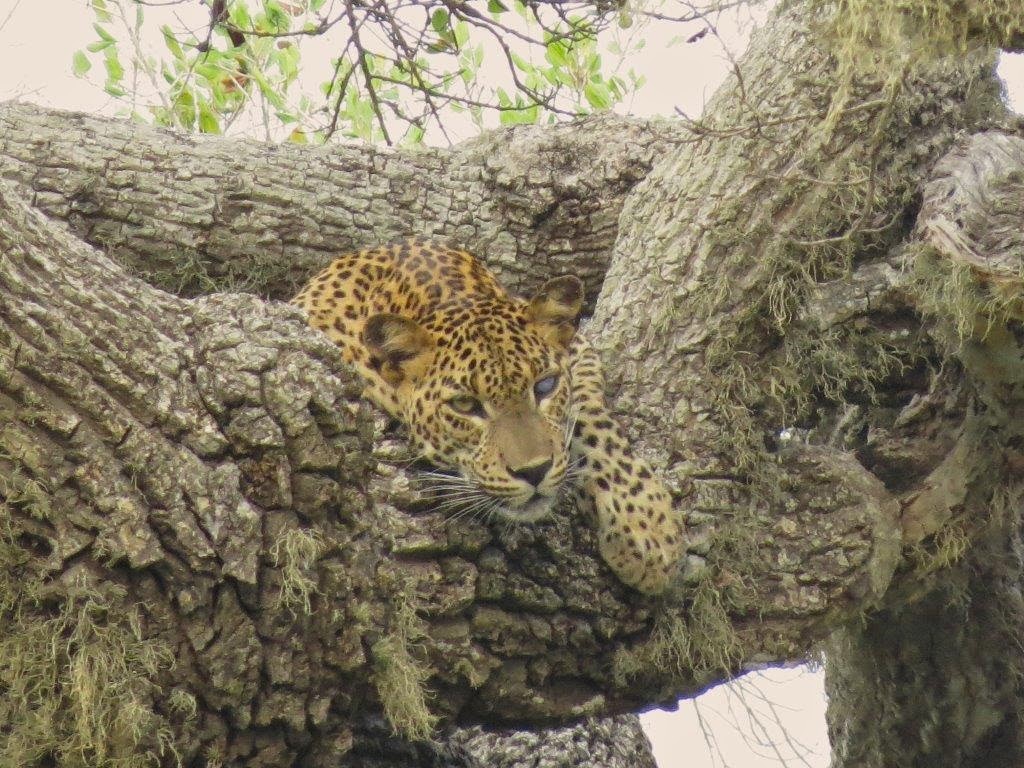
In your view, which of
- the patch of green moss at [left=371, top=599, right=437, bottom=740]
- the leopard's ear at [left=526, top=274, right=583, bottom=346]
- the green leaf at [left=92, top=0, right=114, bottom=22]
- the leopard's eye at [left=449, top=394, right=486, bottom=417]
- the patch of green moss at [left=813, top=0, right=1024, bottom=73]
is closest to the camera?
the patch of green moss at [left=371, top=599, right=437, bottom=740]

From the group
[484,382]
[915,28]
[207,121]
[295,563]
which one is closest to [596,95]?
[207,121]

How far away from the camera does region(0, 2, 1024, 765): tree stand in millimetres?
4246

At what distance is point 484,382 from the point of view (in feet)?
20.2

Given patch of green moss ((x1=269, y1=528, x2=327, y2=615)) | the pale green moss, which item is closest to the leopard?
patch of green moss ((x1=269, y1=528, x2=327, y2=615))

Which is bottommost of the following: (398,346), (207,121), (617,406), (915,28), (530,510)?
(530,510)

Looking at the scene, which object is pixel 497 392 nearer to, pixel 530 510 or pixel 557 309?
pixel 557 309

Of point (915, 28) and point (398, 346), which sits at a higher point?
point (915, 28)

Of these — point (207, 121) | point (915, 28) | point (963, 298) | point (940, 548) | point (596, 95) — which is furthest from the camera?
point (596, 95)

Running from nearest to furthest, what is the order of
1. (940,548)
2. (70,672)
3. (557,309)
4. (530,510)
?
1. (70,672)
2. (530,510)
3. (940,548)
4. (557,309)

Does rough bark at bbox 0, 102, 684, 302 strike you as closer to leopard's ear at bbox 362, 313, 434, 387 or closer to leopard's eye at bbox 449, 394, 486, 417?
leopard's ear at bbox 362, 313, 434, 387

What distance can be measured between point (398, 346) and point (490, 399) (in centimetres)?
46

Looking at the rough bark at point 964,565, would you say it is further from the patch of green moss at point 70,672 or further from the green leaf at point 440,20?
the patch of green moss at point 70,672

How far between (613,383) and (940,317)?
1321 millimetres

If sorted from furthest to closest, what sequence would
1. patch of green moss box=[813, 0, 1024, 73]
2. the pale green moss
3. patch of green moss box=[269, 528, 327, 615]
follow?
1. the pale green moss
2. patch of green moss box=[813, 0, 1024, 73]
3. patch of green moss box=[269, 528, 327, 615]
